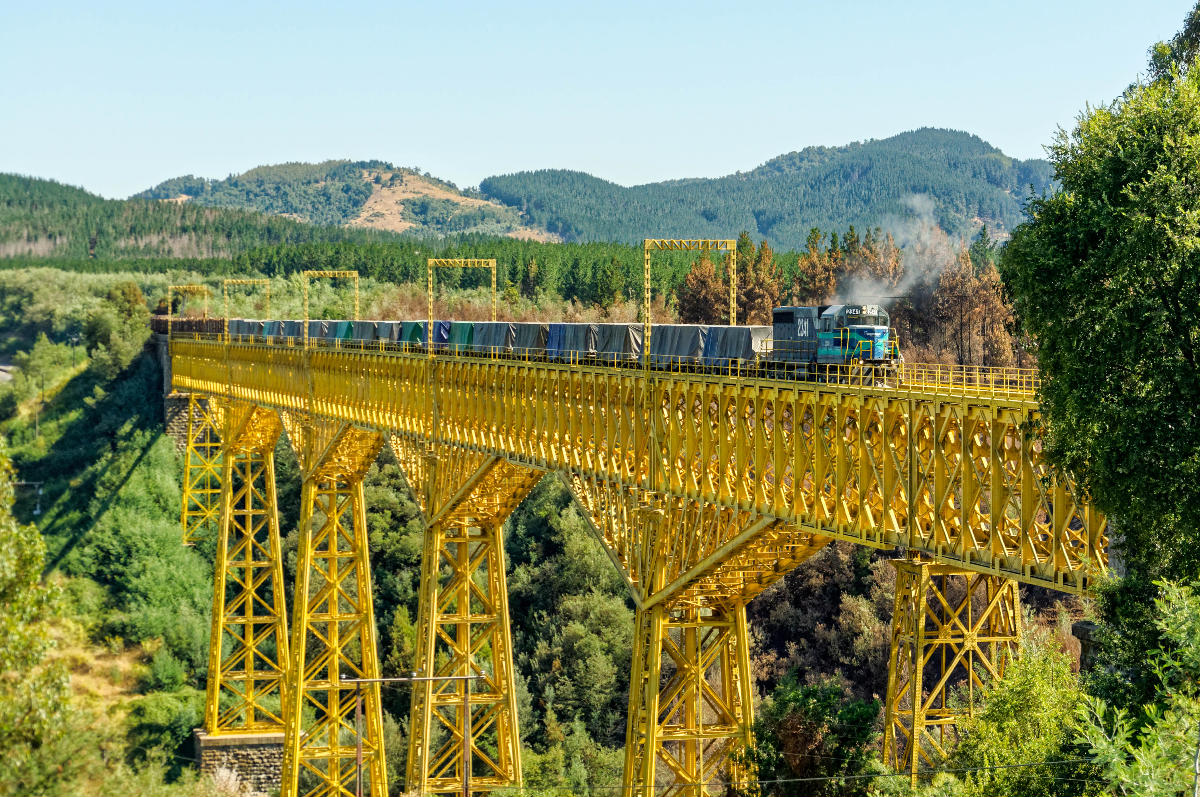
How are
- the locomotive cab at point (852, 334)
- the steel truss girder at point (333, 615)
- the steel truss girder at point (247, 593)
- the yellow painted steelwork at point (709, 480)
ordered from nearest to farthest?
the yellow painted steelwork at point (709, 480), the locomotive cab at point (852, 334), the steel truss girder at point (333, 615), the steel truss girder at point (247, 593)

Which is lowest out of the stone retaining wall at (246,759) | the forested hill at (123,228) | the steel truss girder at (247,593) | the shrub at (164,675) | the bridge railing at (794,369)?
the stone retaining wall at (246,759)

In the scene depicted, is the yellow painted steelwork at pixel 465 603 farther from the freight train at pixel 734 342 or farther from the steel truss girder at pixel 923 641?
the steel truss girder at pixel 923 641

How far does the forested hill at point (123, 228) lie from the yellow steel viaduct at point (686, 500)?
5161 inches

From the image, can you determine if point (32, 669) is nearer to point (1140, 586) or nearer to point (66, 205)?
point (1140, 586)

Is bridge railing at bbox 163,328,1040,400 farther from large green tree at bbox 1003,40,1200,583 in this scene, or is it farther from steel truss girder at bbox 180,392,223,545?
steel truss girder at bbox 180,392,223,545

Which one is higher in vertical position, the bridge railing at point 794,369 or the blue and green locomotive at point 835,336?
the blue and green locomotive at point 835,336

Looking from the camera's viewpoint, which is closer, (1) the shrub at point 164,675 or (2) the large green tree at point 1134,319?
(2) the large green tree at point 1134,319

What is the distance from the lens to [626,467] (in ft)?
75.9

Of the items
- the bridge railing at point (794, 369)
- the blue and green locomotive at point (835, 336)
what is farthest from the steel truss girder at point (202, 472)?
the blue and green locomotive at point (835, 336)

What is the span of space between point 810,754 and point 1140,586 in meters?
9.35

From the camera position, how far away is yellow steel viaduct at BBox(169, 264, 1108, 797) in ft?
53.6

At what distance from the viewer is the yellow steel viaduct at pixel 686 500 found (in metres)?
16.3

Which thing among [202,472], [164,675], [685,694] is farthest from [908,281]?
[685,694]

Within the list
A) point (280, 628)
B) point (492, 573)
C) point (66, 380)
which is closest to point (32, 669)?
point (492, 573)
